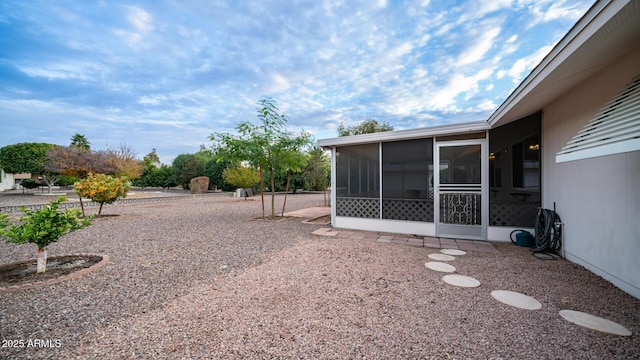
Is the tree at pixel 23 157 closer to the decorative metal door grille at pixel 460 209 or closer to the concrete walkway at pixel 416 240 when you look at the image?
the concrete walkway at pixel 416 240

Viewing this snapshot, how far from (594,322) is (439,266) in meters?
1.63

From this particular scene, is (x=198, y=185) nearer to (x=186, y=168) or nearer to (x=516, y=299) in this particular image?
(x=186, y=168)

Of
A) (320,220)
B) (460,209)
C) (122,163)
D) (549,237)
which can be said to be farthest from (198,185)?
(549,237)

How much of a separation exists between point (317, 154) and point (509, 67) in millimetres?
13831

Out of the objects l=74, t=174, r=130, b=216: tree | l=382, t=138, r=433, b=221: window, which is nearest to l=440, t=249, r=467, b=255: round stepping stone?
l=382, t=138, r=433, b=221: window

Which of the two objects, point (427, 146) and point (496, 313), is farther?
point (427, 146)

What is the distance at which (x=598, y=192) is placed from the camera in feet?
10.2

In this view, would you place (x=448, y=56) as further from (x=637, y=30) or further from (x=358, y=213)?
(x=637, y=30)

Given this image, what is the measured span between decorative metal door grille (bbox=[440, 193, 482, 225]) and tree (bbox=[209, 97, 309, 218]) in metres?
4.43

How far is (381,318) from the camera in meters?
2.15

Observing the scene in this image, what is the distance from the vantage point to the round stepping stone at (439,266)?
3.45 m

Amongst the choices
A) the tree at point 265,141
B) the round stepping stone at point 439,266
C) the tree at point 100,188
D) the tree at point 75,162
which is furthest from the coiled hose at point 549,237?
the tree at point 75,162

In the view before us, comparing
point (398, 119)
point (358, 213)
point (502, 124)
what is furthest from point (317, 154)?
point (502, 124)

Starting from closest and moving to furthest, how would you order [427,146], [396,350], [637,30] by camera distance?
[396,350], [637,30], [427,146]
